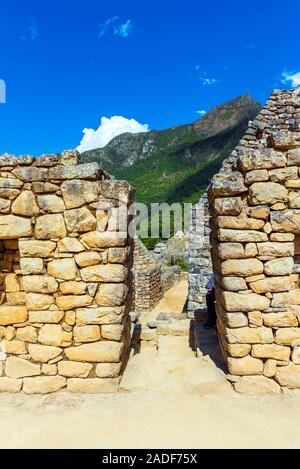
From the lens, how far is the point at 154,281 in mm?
14602

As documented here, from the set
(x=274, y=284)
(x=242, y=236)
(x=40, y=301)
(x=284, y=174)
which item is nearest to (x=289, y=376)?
(x=274, y=284)

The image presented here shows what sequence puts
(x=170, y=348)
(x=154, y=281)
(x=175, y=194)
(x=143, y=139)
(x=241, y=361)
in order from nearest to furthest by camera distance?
(x=241, y=361)
(x=170, y=348)
(x=154, y=281)
(x=175, y=194)
(x=143, y=139)

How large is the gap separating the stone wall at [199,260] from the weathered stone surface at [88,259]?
17.3 feet

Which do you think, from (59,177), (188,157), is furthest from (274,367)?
(188,157)

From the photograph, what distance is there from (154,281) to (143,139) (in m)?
73.9

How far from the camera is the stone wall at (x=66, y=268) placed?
400 cm

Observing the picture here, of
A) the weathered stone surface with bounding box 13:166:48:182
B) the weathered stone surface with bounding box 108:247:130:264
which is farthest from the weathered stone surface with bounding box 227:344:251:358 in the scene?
the weathered stone surface with bounding box 13:166:48:182

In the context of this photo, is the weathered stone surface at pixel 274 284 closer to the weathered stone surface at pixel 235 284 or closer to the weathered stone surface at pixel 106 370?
the weathered stone surface at pixel 235 284

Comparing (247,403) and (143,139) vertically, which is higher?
(143,139)

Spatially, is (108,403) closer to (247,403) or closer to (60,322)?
(60,322)

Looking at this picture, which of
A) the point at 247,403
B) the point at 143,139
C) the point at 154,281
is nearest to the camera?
the point at 247,403

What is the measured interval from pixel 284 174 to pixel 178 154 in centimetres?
6308

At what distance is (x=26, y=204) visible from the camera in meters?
4.06

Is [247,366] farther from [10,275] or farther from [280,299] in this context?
[10,275]
